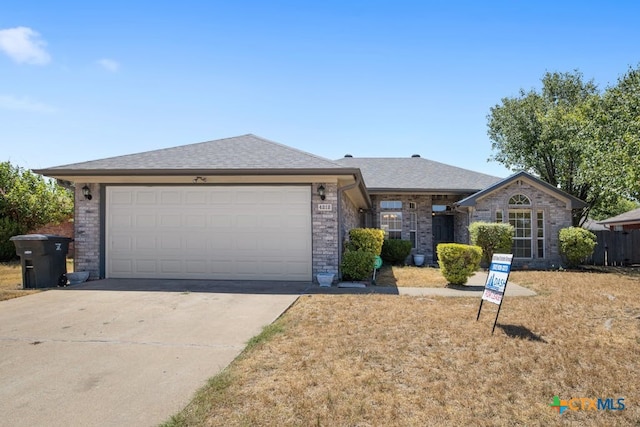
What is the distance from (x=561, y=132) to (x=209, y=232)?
17.7 m

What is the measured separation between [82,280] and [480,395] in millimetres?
9871

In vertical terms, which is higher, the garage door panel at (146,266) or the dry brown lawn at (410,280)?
the garage door panel at (146,266)

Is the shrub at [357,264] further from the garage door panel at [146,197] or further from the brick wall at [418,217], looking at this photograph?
the brick wall at [418,217]

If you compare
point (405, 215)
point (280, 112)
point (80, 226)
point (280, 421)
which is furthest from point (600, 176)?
point (80, 226)

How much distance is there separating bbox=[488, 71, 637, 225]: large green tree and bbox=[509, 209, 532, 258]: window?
3133mm

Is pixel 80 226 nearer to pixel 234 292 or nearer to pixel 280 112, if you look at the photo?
pixel 234 292

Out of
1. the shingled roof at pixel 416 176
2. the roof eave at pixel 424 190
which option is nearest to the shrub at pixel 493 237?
the roof eave at pixel 424 190

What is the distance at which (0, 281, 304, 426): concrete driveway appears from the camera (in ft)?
10.2

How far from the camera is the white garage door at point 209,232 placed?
9.83 m

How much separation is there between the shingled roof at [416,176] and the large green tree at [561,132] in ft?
12.5

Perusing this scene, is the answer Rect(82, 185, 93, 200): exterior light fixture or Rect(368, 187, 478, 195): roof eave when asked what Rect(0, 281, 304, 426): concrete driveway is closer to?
Rect(82, 185, 93, 200): exterior light fixture

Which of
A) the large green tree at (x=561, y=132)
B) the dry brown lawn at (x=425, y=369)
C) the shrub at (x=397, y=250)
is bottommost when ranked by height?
the dry brown lawn at (x=425, y=369)

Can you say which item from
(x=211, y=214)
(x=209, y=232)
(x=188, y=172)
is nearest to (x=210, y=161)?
(x=188, y=172)

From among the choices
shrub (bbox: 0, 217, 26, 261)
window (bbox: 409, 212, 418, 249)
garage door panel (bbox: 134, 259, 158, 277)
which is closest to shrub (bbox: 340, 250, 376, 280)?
garage door panel (bbox: 134, 259, 158, 277)
